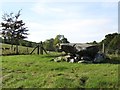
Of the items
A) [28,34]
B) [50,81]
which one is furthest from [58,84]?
[28,34]

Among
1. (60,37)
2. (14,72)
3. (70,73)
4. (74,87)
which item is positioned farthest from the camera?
(60,37)

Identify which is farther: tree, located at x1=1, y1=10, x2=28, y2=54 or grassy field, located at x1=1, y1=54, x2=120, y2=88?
tree, located at x1=1, y1=10, x2=28, y2=54

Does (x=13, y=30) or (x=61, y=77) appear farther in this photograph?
(x=13, y=30)

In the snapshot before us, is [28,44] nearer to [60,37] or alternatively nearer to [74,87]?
[60,37]

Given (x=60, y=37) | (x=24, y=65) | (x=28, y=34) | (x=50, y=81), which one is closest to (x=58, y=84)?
(x=50, y=81)

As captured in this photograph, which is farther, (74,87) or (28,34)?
(28,34)

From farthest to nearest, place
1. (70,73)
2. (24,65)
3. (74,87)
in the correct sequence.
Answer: (24,65) → (70,73) → (74,87)

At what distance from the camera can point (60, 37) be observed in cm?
5647

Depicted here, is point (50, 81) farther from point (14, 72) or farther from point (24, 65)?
point (24, 65)

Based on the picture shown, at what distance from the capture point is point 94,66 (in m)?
19.5

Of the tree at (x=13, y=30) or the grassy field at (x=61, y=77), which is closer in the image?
the grassy field at (x=61, y=77)

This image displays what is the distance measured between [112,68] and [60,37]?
38537 mm

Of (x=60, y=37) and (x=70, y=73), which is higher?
(x=60, y=37)

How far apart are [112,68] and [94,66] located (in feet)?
5.23
